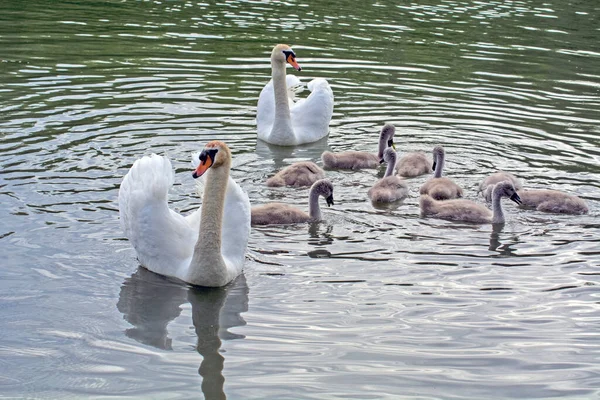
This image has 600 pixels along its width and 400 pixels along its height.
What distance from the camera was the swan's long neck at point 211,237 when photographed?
8.98 m

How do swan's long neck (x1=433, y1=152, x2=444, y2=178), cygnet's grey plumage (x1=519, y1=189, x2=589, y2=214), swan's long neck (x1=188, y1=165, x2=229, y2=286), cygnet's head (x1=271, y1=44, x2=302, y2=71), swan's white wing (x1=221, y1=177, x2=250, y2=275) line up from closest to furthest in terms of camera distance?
1. swan's long neck (x1=188, y1=165, x2=229, y2=286)
2. swan's white wing (x1=221, y1=177, x2=250, y2=275)
3. cygnet's grey plumage (x1=519, y1=189, x2=589, y2=214)
4. swan's long neck (x1=433, y1=152, x2=444, y2=178)
5. cygnet's head (x1=271, y1=44, x2=302, y2=71)

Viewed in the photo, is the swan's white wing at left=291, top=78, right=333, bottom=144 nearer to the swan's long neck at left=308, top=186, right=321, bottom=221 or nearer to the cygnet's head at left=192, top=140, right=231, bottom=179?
the swan's long neck at left=308, top=186, right=321, bottom=221

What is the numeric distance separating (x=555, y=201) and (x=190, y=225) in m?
4.08

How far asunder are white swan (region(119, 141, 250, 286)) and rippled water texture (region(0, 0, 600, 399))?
194mm

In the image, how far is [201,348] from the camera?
25.9ft

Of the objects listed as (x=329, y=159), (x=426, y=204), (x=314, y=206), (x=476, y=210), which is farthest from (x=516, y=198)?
(x=329, y=159)

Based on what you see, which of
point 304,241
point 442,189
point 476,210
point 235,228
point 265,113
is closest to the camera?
point 235,228

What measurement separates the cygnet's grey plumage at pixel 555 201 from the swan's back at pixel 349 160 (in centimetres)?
244

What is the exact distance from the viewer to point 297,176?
12.2 m

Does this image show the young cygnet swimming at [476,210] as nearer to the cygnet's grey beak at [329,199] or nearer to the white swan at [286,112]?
the cygnet's grey beak at [329,199]

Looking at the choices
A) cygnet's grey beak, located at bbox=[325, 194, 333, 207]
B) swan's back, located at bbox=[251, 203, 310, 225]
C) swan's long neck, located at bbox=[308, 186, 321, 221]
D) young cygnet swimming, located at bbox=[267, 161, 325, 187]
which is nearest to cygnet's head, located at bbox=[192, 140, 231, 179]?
swan's back, located at bbox=[251, 203, 310, 225]

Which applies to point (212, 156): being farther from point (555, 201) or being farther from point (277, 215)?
point (555, 201)

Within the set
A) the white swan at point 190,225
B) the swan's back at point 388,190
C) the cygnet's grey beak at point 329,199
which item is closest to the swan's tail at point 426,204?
the swan's back at point 388,190

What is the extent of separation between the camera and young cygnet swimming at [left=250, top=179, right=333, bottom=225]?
35.2 ft
